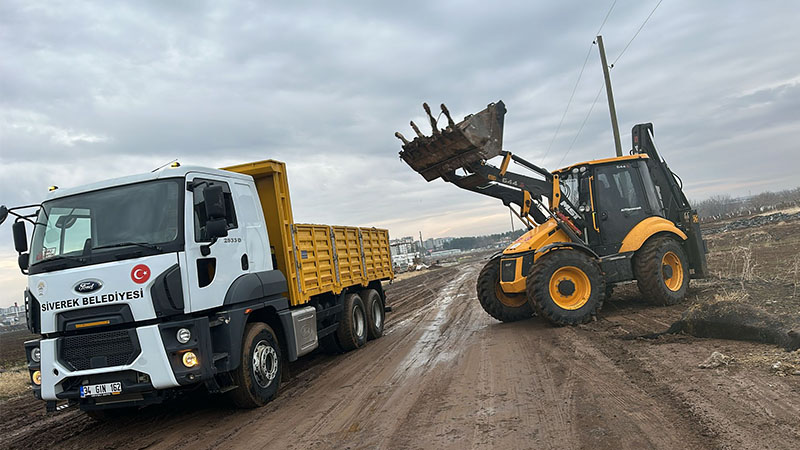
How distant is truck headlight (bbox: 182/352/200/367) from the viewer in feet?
18.8

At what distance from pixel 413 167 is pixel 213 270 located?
17.0 feet

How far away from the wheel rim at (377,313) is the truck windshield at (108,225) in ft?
21.2

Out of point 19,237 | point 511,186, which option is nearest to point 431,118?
point 511,186

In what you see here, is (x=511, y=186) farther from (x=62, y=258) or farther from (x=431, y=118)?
→ (x=62, y=258)

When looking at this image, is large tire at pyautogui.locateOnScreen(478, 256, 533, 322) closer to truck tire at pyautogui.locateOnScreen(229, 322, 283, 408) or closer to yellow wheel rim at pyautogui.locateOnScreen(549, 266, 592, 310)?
yellow wheel rim at pyautogui.locateOnScreen(549, 266, 592, 310)

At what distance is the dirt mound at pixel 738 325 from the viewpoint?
639 centimetres

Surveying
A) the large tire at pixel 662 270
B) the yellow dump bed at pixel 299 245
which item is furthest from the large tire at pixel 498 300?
the yellow dump bed at pixel 299 245

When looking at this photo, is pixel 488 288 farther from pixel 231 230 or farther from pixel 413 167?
pixel 231 230

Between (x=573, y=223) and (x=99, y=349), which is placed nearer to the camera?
(x=99, y=349)

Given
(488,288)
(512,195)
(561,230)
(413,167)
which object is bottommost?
(488,288)

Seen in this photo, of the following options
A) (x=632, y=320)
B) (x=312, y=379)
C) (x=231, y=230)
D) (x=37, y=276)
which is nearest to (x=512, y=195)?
(x=632, y=320)

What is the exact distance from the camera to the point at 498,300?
11.0 meters

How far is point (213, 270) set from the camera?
6.29 m

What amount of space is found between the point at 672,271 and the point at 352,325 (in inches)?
251
